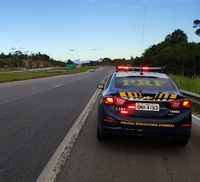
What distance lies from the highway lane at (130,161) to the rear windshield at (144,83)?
1.19 meters

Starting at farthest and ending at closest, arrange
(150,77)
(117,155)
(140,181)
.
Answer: (150,77), (117,155), (140,181)

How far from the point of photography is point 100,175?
457 cm

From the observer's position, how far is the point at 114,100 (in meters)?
5.92

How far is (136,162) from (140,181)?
36.0 inches

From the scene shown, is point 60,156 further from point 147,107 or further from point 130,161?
point 147,107

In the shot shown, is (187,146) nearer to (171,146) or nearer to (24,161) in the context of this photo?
(171,146)

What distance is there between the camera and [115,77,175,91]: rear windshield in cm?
636

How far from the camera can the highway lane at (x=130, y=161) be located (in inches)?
179

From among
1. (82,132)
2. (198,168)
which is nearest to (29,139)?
(82,132)

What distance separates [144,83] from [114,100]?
996 mm

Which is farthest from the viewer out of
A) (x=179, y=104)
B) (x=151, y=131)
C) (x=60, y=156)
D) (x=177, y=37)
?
(x=177, y=37)

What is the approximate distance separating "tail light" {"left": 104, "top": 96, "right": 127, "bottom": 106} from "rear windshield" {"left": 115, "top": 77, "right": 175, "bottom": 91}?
466 mm

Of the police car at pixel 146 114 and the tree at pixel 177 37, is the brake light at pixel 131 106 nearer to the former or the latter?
the police car at pixel 146 114

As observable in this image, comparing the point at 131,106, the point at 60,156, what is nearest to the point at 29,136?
the point at 60,156
